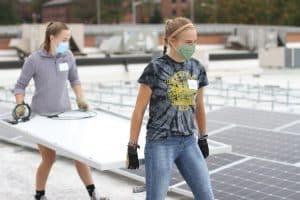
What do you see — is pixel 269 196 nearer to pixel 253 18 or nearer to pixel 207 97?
pixel 207 97

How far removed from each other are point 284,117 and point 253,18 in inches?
2377

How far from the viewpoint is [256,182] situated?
6609 mm

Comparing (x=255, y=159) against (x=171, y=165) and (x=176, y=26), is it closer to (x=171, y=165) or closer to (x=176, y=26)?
(x=171, y=165)

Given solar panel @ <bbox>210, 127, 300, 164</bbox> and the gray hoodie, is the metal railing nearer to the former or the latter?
solar panel @ <bbox>210, 127, 300, 164</bbox>

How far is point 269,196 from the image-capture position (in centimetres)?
614

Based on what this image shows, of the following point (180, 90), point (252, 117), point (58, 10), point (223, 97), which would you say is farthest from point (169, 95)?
point (58, 10)

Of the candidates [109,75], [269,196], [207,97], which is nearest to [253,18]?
[109,75]

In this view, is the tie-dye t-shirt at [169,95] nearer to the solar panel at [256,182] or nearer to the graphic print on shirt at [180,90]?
the graphic print on shirt at [180,90]

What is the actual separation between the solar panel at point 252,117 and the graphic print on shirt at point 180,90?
5.61 m

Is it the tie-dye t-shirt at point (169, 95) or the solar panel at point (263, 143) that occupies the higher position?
the tie-dye t-shirt at point (169, 95)

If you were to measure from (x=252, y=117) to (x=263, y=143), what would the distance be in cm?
210

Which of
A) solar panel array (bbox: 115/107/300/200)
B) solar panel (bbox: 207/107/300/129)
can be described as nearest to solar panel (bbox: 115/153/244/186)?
solar panel array (bbox: 115/107/300/200)

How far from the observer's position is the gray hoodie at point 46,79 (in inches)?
239

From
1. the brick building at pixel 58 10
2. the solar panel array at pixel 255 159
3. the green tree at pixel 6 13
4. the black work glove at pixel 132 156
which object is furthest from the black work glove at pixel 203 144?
the brick building at pixel 58 10
